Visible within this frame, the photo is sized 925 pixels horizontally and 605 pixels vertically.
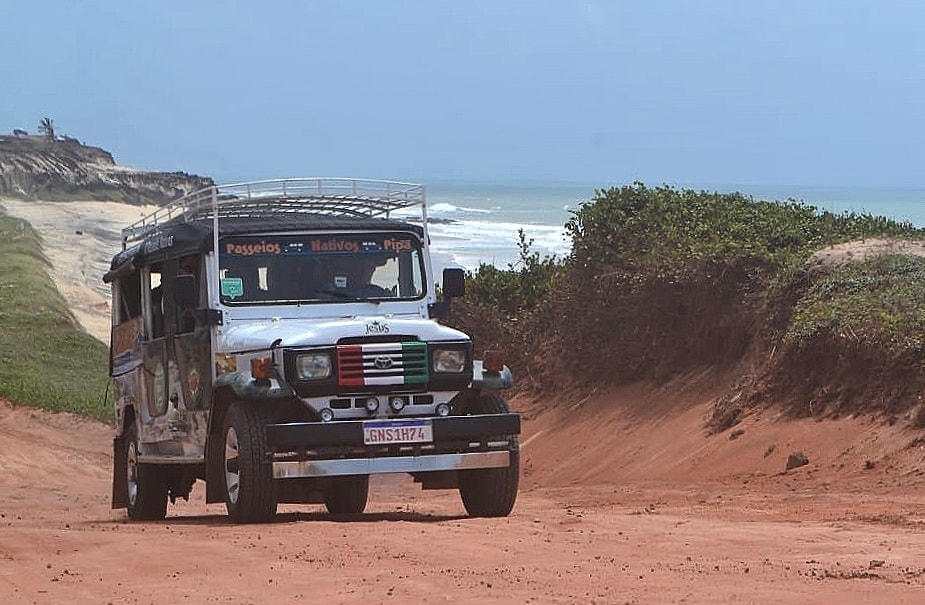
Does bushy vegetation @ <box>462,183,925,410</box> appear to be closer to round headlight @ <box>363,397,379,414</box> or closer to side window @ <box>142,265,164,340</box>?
round headlight @ <box>363,397,379,414</box>

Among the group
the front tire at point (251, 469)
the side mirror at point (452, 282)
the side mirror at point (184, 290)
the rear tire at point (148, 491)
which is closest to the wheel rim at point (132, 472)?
the rear tire at point (148, 491)

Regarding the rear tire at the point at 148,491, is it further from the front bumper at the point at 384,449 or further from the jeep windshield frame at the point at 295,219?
the front bumper at the point at 384,449

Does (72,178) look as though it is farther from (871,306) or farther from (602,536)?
(602,536)

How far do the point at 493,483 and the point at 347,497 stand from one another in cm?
211

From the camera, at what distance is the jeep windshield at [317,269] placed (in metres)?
13.4

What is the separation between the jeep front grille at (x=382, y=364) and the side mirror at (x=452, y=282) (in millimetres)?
1547

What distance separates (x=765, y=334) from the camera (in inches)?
701

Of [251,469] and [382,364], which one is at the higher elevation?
[382,364]

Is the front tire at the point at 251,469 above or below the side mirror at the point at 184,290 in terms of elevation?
below

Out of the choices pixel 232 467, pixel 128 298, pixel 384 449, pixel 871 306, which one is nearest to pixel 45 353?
pixel 128 298

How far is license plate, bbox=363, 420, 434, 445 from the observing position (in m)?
12.1

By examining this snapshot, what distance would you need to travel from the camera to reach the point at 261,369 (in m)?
12.1

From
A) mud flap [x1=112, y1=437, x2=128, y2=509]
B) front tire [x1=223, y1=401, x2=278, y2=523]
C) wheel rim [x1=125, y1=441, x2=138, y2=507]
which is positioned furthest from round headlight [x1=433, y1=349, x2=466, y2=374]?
mud flap [x1=112, y1=437, x2=128, y2=509]

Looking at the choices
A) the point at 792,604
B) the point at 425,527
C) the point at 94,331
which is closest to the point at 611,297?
the point at 425,527
